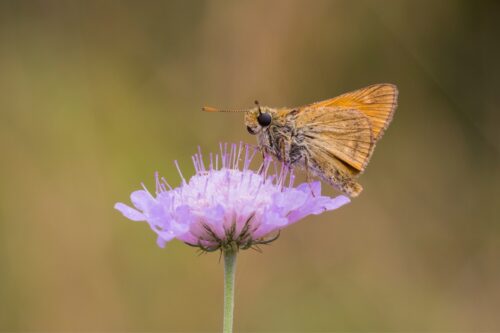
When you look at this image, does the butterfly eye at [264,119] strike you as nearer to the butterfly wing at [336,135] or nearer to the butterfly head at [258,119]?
the butterfly head at [258,119]

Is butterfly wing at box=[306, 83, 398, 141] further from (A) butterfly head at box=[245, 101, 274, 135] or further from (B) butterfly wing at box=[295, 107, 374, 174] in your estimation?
(A) butterfly head at box=[245, 101, 274, 135]

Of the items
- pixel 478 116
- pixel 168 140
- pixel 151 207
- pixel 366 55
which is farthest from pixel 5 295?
pixel 478 116

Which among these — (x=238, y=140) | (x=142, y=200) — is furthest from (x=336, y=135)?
(x=238, y=140)

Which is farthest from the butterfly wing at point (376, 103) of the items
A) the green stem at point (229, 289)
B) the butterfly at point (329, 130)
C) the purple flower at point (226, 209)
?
the green stem at point (229, 289)

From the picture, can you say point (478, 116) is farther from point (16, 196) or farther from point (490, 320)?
point (16, 196)

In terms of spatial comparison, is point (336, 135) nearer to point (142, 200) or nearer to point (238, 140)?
point (142, 200)

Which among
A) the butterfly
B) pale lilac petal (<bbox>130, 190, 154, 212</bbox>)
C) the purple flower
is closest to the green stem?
the purple flower
